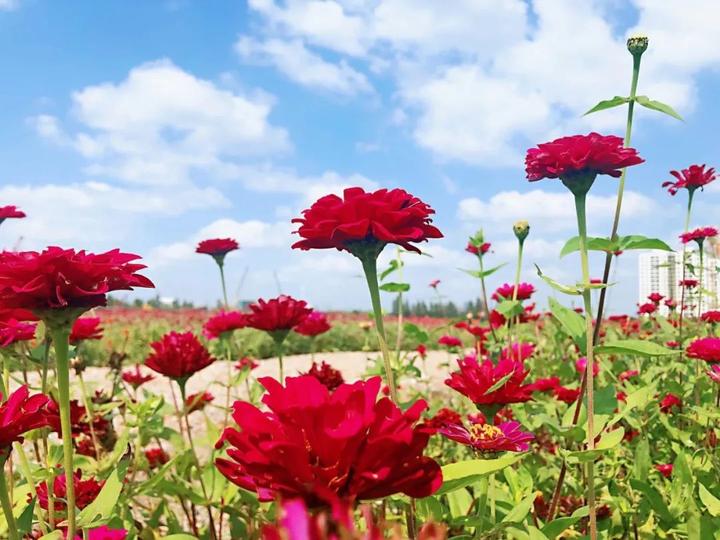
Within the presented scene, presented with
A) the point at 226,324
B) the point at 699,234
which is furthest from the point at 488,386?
the point at 699,234

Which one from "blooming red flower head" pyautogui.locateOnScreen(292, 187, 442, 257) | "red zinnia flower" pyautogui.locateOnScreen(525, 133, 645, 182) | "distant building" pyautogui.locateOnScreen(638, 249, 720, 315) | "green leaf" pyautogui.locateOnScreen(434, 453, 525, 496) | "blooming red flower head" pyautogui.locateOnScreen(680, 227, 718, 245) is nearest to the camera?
"green leaf" pyautogui.locateOnScreen(434, 453, 525, 496)

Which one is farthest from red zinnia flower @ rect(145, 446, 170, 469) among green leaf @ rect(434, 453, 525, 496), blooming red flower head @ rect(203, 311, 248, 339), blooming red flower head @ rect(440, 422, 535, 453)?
green leaf @ rect(434, 453, 525, 496)

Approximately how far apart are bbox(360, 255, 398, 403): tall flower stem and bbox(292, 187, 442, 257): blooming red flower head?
0.07 feet

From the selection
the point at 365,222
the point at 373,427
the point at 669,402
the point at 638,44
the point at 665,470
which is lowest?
the point at 665,470

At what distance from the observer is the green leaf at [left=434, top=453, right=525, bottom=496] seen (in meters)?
0.91

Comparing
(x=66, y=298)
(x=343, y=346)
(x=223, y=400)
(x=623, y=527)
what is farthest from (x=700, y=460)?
(x=343, y=346)

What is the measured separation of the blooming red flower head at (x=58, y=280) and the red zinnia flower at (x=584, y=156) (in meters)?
0.95

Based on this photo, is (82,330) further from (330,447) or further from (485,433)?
(330,447)

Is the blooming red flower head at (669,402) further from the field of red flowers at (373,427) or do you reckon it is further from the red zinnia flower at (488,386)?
the red zinnia flower at (488,386)

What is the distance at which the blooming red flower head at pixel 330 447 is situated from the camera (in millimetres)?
750

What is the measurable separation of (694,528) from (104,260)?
149 centimetres

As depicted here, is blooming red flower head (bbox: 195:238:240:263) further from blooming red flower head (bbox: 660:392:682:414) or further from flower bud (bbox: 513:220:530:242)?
blooming red flower head (bbox: 660:392:682:414)

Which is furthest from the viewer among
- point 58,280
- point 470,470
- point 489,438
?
point 489,438

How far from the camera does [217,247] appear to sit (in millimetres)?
3191
